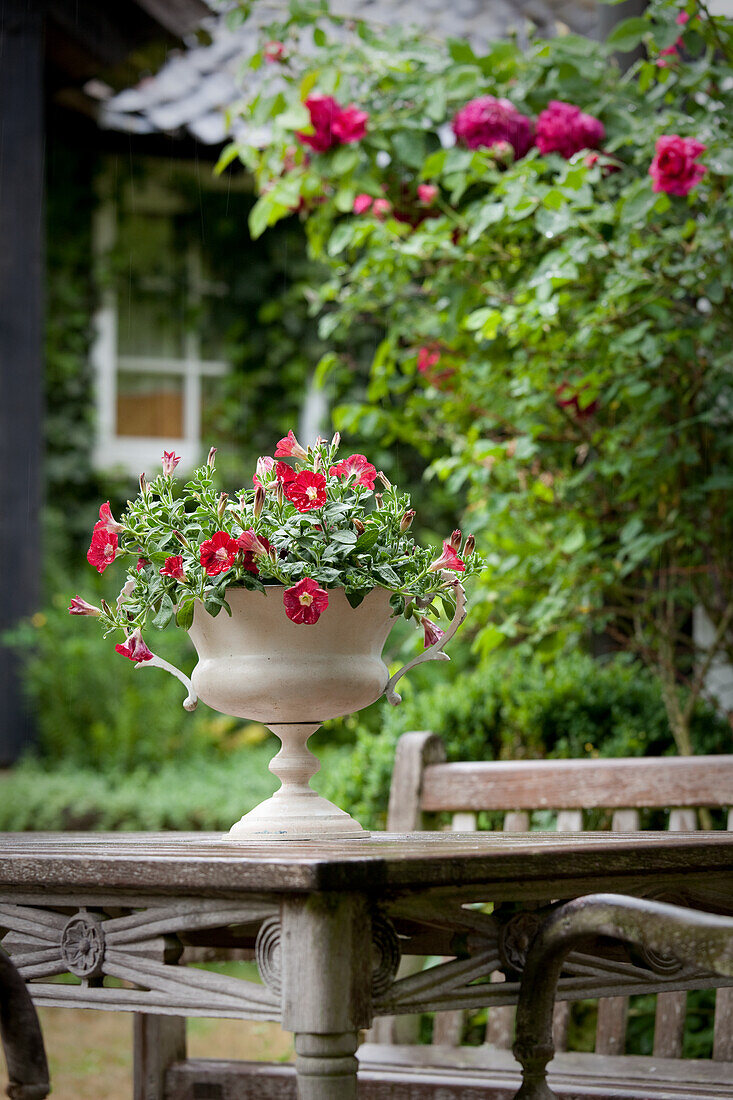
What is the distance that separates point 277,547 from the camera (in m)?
1.78

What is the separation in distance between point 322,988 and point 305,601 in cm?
57

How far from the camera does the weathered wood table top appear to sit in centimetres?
128

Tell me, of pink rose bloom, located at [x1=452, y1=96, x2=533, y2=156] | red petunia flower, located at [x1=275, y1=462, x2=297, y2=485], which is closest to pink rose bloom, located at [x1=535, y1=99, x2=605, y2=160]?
pink rose bloom, located at [x1=452, y1=96, x2=533, y2=156]

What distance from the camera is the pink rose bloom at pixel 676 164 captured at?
9.43 feet

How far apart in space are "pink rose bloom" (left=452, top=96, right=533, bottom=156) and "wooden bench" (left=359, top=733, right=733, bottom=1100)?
154cm

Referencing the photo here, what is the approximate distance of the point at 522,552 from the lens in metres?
3.48

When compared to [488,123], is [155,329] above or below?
above

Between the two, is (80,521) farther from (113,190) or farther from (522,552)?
(522,552)

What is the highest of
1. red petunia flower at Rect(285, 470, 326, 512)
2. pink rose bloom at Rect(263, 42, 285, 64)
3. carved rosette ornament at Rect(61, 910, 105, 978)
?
pink rose bloom at Rect(263, 42, 285, 64)

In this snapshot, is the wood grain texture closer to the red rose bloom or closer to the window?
the red rose bloom

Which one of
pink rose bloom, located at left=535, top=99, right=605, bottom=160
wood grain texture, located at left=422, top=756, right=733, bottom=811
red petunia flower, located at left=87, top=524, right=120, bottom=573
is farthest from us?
pink rose bloom, located at left=535, top=99, right=605, bottom=160

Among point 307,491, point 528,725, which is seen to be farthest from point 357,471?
point 528,725

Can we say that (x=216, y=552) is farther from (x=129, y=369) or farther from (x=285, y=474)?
(x=129, y=369)

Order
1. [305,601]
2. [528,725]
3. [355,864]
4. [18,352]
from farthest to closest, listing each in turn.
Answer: [18,352]
[528,725]
[305,601]
[355,864]
